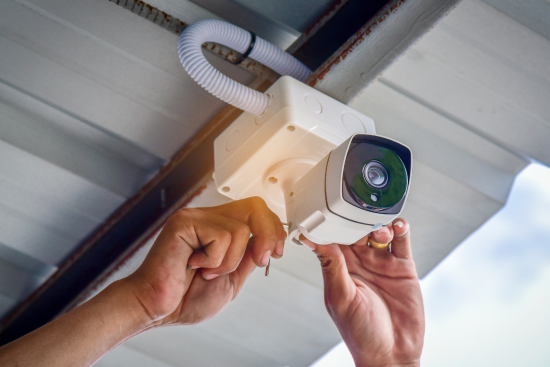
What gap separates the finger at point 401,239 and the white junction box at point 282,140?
0.23 metres

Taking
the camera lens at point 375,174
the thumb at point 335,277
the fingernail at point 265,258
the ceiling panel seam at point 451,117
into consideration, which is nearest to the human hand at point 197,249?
the fingernail at point 265,258

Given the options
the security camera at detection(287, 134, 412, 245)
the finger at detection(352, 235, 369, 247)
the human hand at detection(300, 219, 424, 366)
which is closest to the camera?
the security camera at detection(287, 134, 412, 245)

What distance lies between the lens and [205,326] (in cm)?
148

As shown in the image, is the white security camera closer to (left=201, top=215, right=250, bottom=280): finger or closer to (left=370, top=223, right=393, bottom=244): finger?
(left=201, top=215, right=250, bottom=280): finger

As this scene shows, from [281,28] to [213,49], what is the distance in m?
0.17

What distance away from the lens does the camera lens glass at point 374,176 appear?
0.68 metres

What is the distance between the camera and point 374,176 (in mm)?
708

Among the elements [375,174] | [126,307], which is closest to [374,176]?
[375,174]

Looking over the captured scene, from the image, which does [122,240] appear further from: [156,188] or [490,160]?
[490,160]

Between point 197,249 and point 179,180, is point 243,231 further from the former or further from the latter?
point 179,180

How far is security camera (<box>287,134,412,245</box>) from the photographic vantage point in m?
0.68

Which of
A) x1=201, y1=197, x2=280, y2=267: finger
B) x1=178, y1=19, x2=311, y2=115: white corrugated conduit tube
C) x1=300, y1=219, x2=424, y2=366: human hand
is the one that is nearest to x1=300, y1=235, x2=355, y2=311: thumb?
x1=300, y1=219, x2=424, y2=366: human hand

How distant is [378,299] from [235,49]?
653mm

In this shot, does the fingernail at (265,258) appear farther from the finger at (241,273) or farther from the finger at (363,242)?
the finger at (363,242)
